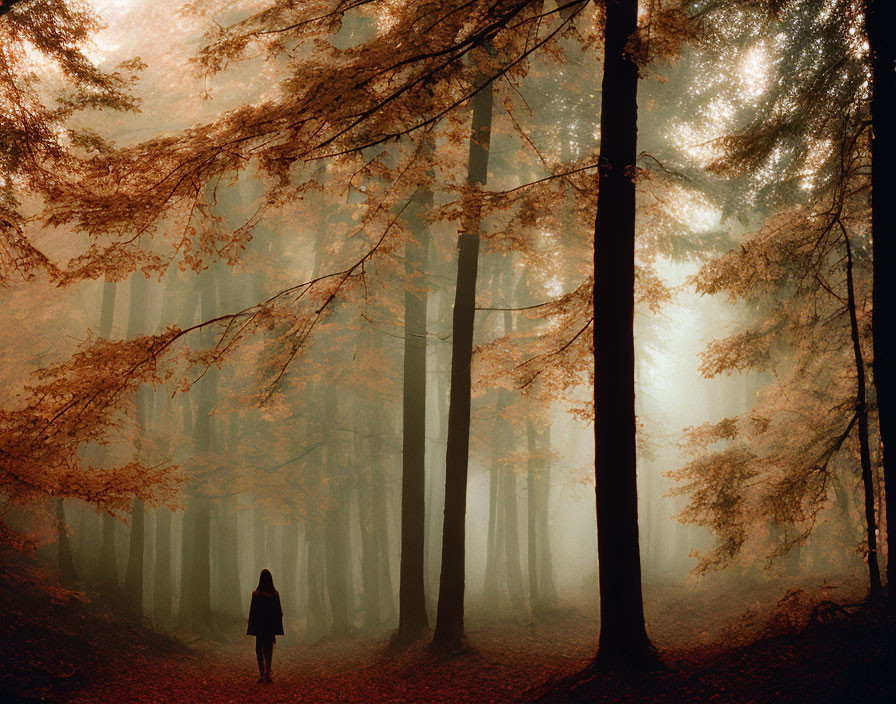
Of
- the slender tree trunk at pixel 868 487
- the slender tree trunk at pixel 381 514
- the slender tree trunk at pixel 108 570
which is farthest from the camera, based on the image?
the slender tree trunk at pixel 381 514

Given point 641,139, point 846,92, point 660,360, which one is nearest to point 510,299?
point 641,139

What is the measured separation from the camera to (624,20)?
6.67 meters

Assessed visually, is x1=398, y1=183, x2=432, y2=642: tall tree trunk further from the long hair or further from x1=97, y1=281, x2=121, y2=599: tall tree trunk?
x1=97, y1=281, x2=121, y2=599: tall tree trunk

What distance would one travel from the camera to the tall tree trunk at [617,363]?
238 inches

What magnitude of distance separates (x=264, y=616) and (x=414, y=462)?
3913 millimetres

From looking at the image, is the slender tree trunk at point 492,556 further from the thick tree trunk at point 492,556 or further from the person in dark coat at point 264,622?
the person in dark coat at point 264,622

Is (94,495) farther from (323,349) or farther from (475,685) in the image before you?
(323,349)

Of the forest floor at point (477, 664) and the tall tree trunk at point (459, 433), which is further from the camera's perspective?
the tall tree trunk at point (459, 433)

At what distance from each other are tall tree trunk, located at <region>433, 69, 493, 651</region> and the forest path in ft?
2.02

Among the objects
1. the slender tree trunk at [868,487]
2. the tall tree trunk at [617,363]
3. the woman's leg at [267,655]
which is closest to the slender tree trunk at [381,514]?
the woman's leg at [267,655]

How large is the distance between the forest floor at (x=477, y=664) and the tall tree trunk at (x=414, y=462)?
0.82 metres

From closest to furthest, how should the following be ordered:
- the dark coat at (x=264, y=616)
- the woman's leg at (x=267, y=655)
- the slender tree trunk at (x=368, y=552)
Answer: the dark coat at (x=264, y=616), the woman's leg at (x=267, y=655), the slender tree trunk at (x=368, y=552)

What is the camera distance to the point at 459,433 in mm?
10336

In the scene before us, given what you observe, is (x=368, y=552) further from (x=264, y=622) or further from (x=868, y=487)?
(x=868, y=487)
